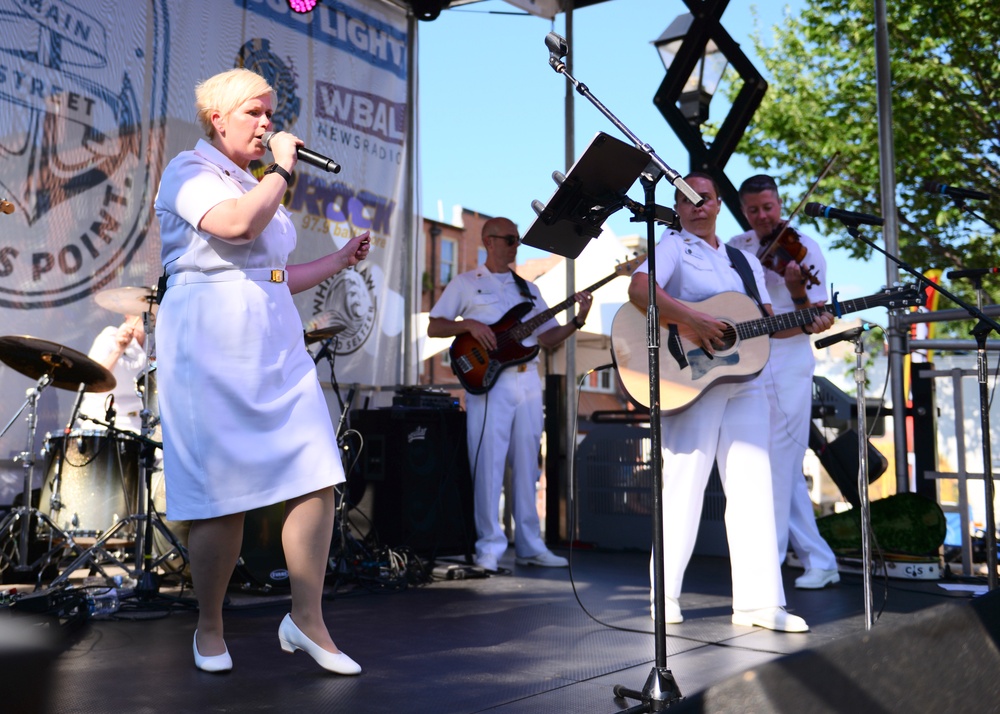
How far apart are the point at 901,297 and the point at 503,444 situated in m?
2.94

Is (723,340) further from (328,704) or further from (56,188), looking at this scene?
(56,188)

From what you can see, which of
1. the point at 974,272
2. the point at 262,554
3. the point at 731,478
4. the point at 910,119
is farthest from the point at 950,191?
the point at 910,119

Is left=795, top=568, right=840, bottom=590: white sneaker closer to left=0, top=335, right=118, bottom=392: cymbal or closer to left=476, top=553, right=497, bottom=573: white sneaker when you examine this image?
left=476, top=553, right=497, bottom=573: white sneaker

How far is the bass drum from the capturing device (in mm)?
4824

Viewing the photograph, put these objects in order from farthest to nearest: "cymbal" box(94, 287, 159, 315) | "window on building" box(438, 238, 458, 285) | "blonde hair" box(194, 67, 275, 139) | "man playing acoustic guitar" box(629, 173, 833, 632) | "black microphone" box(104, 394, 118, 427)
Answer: "window on building" box(438, 238, 458, 285), "cymbal" box(94, 287, 159, 315), "black microphone" box(104, 394, 118, 427), "man playing acoustic guitar" box(629, 173, 833, 632), "blonde hair" box(194, 67, 275, 139)

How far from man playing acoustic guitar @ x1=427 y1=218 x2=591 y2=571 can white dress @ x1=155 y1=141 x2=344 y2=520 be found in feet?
10.6

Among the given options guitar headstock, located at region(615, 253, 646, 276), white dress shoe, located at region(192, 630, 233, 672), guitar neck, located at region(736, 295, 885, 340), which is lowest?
white dress shoe, located at region(192, 630, 233, 672)

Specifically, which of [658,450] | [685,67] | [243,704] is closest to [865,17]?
[685,67]

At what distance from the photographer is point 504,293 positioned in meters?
6.39

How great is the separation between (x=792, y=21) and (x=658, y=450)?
61.9ft

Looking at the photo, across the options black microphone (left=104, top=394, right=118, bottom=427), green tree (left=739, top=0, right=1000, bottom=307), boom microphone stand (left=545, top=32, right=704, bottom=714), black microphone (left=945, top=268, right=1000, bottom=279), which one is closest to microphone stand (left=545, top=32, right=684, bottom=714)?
boom microphone stand (left=545, top=32, right=704, bottom=714)

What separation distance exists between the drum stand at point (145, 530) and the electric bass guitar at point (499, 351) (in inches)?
78.2

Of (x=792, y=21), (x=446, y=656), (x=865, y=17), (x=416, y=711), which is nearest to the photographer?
(x=416, y=711)

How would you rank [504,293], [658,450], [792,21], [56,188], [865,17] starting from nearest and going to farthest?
[658,450]
[56,188]
[504,293]
[865,17]
[792,21]
